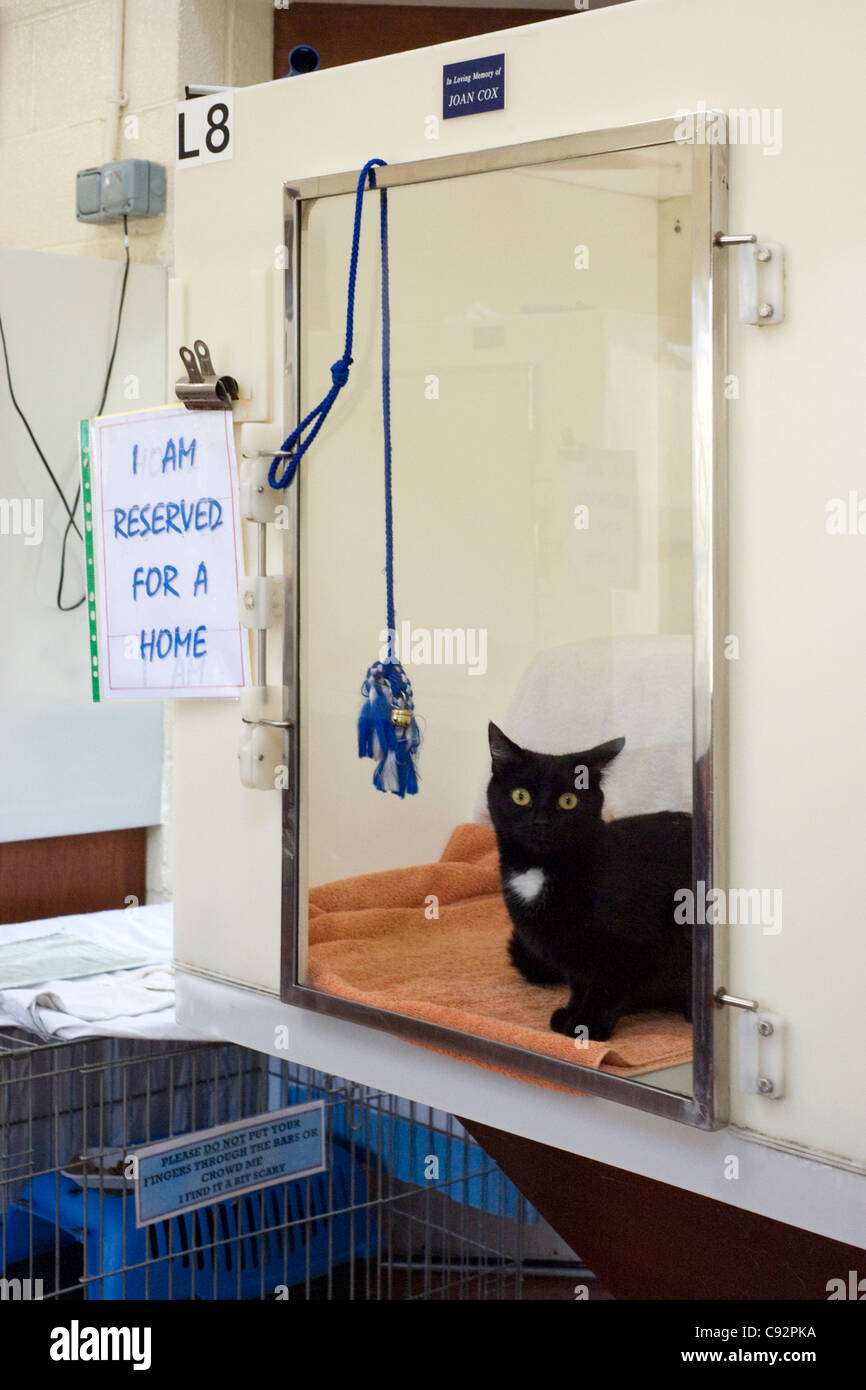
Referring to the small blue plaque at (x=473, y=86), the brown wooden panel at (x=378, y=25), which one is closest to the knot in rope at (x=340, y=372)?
the small blue plaque at (x=473, y=86)

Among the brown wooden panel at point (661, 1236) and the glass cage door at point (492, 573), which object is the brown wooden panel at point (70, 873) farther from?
the brown wooden panel at point (661, 1236)

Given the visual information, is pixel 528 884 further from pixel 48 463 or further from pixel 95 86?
pixel 95 86

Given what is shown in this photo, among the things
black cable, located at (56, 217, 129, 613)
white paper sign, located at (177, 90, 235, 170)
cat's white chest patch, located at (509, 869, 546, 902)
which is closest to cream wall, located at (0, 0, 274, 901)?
black cable, located at (56, 217, 129, 613)

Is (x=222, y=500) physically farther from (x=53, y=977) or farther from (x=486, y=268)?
(x=53, y=977)

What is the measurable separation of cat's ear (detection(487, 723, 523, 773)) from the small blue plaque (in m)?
0.56

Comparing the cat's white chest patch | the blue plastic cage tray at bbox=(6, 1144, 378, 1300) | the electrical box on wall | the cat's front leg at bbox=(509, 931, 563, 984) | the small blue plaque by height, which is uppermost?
the electrical box on wall

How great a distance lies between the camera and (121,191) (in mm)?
2039

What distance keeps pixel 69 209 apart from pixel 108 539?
1.11 metres

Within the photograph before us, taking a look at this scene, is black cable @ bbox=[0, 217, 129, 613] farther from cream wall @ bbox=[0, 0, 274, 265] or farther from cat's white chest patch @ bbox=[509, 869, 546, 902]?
cat's white chest patch @ bbox=[509, 869, 546, 902]

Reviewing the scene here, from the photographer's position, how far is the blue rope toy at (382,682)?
3.80ft

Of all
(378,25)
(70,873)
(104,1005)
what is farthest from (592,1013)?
(378,25)

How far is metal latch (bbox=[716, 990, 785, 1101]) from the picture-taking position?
35.5 inches

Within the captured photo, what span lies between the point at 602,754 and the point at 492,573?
0.79 ft
